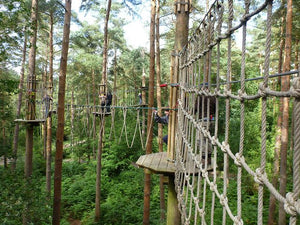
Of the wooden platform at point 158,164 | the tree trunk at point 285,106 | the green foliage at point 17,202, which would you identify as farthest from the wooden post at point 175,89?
the tree trunk at point 285,106

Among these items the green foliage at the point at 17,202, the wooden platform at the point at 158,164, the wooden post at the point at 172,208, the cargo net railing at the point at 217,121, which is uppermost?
the cargo net railing at the point at 217,121

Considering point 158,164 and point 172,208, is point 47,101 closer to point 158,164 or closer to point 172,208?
point 158,164

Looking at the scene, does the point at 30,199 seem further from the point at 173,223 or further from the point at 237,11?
the point at 237,11

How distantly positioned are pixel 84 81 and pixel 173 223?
40.1 feet

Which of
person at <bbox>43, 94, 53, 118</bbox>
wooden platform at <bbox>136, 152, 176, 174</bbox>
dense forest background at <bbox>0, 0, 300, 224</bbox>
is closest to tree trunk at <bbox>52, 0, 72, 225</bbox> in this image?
dense forest background at <bbox>0, 0, 300, 224</bbox>

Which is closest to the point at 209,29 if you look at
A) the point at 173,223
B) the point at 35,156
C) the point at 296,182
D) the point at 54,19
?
the point at 296,182

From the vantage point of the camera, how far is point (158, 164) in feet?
7.30

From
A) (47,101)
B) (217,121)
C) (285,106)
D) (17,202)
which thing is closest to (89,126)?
(47,101)

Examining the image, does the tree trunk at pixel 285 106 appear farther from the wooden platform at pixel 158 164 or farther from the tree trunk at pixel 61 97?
the tree trunk at pixel 61 97

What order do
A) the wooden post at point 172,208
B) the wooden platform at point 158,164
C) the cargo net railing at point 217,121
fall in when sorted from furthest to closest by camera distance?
the wooden post at point 172,208 → the wooden platform at point 158,164 → the cargo net railing at point 217,121

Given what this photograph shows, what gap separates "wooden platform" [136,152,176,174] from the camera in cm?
208

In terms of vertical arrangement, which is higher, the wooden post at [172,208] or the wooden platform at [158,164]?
the wooden platform at [158,164]

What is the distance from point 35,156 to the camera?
41.0 feet

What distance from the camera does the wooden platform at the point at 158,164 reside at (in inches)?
81.8
